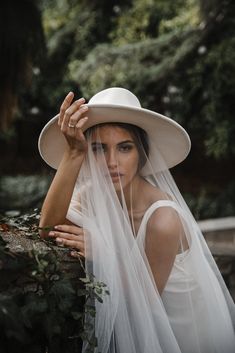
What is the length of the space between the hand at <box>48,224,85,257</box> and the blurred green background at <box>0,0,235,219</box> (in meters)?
4.60

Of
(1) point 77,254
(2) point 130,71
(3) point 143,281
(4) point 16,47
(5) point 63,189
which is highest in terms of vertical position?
(2) point 130,71

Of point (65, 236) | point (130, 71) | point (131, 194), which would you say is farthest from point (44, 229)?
point (130, 71)

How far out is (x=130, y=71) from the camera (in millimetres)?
7957

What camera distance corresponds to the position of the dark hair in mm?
2395

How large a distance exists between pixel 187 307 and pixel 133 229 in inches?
17.5

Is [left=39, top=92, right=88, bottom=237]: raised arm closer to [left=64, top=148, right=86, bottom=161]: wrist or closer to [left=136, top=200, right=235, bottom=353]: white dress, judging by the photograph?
[left=64, top=148, right=86, bottom=161]: wrist

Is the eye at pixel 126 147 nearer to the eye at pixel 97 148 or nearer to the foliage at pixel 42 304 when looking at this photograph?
the eye at pixel 97 148

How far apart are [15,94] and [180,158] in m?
4.87

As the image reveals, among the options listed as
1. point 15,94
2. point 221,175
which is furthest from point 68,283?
point 221,175

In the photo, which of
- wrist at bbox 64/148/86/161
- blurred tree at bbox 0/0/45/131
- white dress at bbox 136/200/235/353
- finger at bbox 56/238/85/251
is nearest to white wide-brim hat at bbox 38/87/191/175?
wrist at bbox 64/148/86/161

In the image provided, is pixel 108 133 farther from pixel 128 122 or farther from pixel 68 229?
pixel 68 229

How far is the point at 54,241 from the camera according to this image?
2.07m

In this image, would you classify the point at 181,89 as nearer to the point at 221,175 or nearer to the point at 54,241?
the point at 221,175

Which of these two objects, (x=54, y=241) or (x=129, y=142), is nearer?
(x=54, y=241)
